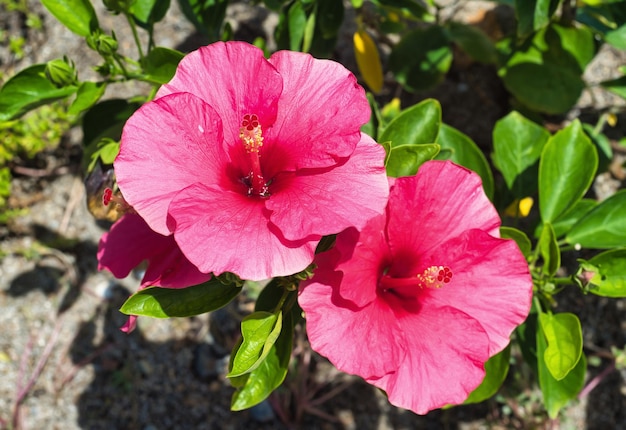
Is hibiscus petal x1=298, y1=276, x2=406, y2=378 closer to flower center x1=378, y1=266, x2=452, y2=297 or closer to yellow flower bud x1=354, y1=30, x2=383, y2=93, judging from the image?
flower center x1=378, y1=266, x2=452, y2=297

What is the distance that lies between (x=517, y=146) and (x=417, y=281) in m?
0.79

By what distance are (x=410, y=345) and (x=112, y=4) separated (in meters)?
1.01

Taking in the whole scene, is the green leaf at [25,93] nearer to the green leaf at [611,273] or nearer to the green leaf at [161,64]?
the green leaf at [161,64]

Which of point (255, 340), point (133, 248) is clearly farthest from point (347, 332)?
point (133, 248)

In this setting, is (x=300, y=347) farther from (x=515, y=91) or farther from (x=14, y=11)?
(x=14, y=11)

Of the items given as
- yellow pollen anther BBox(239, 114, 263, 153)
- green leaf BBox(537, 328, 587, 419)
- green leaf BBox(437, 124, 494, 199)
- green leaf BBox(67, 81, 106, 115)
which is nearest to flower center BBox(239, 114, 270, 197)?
yellow pollen anther BBox(239, 114, 263, 153)

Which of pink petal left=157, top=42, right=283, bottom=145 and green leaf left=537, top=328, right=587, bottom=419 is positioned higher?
pink petal left=157, top=42, right=283, bottom=145

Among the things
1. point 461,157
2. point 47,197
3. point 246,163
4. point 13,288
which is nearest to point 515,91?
point 461,157

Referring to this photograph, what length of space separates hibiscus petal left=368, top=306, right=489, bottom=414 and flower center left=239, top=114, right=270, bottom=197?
37cm

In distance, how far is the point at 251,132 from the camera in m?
1.10

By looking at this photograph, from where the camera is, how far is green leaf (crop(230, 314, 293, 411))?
1.34 m

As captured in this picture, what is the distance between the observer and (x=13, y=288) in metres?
2.27

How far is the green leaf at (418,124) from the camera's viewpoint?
4.82ft

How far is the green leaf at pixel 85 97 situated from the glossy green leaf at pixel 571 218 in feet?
3.89
